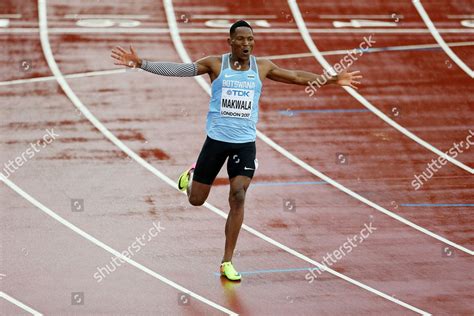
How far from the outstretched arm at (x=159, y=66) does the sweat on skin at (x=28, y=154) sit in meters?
3.95

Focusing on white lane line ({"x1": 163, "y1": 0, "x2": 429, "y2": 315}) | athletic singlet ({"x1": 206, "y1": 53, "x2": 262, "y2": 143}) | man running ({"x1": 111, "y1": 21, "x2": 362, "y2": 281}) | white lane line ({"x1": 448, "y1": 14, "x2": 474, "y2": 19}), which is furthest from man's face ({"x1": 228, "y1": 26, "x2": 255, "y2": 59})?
white lane line ({"x1": 448, "y1": 14, "x2": 474, "y2": 19})

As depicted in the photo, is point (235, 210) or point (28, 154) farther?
point (28, 154)

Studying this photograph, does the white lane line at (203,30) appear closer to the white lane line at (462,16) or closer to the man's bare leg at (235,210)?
the white lane line at (462,16)

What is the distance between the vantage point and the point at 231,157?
399 inches

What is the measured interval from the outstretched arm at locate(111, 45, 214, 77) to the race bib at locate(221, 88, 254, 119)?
323 millimetres

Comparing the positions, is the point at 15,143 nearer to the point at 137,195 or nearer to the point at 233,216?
the point at 137,195

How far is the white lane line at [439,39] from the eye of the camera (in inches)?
678

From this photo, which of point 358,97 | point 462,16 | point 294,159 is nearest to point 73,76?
point 294,159

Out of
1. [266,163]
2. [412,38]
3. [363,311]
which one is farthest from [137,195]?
[412,38]

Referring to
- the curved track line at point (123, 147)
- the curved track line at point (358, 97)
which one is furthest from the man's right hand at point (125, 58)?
the curved track line at point (358, 97)

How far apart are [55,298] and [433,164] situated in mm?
6298

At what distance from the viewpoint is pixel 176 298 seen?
9812mm

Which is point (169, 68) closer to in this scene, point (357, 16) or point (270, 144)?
point (270, 144)

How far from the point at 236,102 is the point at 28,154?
467 cm
